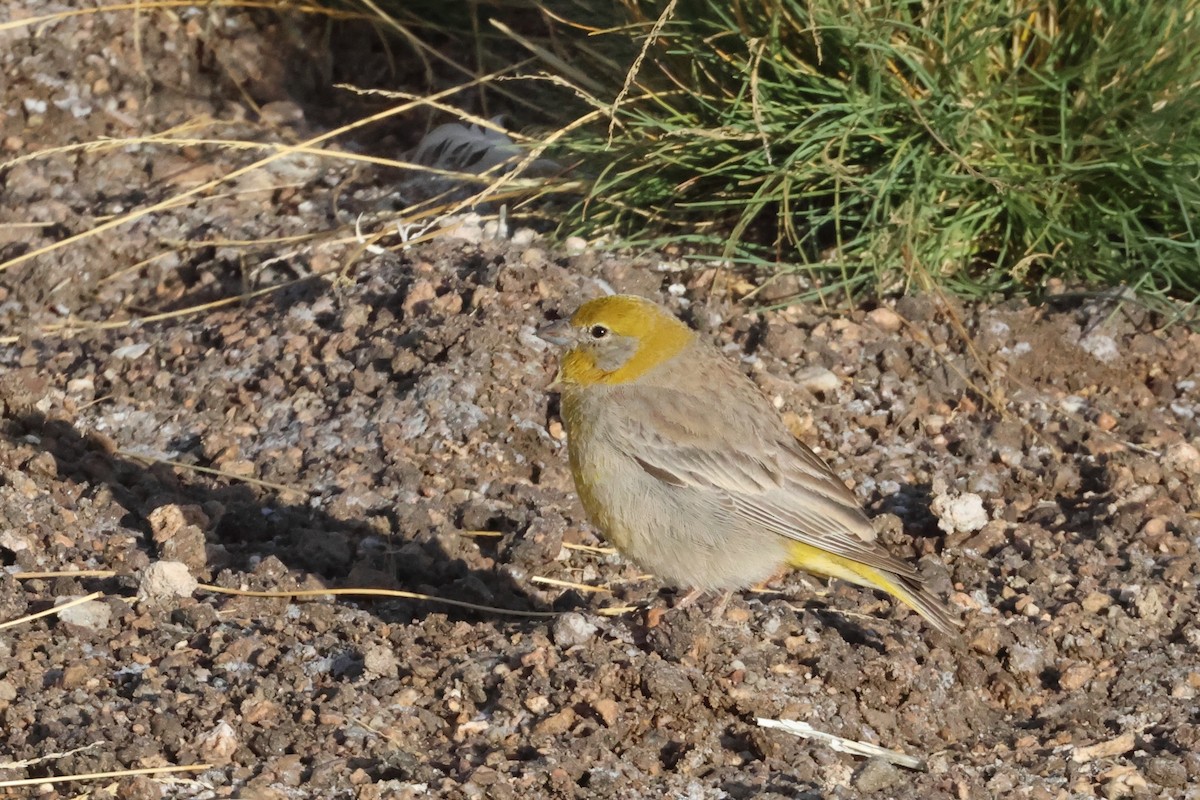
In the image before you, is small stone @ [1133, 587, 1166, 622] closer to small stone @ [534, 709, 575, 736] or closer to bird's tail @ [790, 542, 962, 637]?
bird's tail @ [790, 542, 962, 637]

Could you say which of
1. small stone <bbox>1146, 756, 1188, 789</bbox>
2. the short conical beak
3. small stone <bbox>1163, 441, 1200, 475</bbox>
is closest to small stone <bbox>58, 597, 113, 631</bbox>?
the short conical beak

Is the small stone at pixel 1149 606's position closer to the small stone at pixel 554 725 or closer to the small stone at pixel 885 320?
the small stone at pixel 885 320

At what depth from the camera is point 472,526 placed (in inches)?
226

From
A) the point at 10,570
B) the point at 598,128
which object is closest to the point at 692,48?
the point at 598,128

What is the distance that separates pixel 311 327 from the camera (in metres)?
6.66

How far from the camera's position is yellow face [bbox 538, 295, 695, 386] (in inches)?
217

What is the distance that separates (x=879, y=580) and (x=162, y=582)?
2.32 meters

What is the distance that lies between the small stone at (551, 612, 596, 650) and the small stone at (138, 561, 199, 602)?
47.7 inches

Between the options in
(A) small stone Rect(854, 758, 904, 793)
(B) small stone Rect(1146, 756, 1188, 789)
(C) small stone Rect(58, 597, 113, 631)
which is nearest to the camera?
(A) small stone Rect(854, 758, 904, 793)

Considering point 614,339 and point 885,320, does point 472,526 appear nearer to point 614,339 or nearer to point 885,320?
point 614,339

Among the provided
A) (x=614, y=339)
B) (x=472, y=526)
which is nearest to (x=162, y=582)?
(x=472, y=526)

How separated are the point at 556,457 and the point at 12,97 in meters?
4.04

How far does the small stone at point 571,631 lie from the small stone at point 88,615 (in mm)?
1385

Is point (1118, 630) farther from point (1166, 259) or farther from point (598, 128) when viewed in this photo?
point (598, 128)
